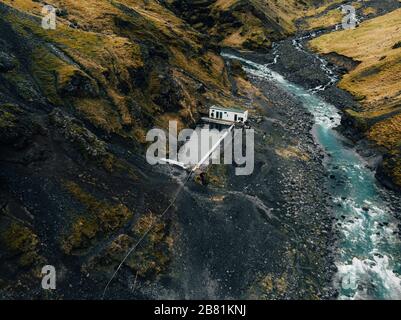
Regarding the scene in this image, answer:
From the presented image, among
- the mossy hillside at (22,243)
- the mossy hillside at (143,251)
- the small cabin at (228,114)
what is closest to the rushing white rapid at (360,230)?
the small cabin at (228,114)

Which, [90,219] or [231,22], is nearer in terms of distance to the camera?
[90,219]

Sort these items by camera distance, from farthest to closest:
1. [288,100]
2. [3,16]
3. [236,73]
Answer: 1. [236,73]
2. [288,100]
3. [3,16]

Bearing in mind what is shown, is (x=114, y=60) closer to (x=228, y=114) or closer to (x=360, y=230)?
(x=228, y=114)

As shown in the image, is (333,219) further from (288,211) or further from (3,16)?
(3,16)

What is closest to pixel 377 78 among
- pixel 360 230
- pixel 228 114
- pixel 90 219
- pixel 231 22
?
pixel 228 114

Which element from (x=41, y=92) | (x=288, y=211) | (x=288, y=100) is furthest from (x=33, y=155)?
(x=288, y=100)

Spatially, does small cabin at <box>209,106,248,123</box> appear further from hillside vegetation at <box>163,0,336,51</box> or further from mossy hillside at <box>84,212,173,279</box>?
hillside vegetation at <box>163,0,336,51</box>

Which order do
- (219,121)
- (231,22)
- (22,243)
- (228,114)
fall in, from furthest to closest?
(231,22) → (228,114) → (219,121) → (22,243)
